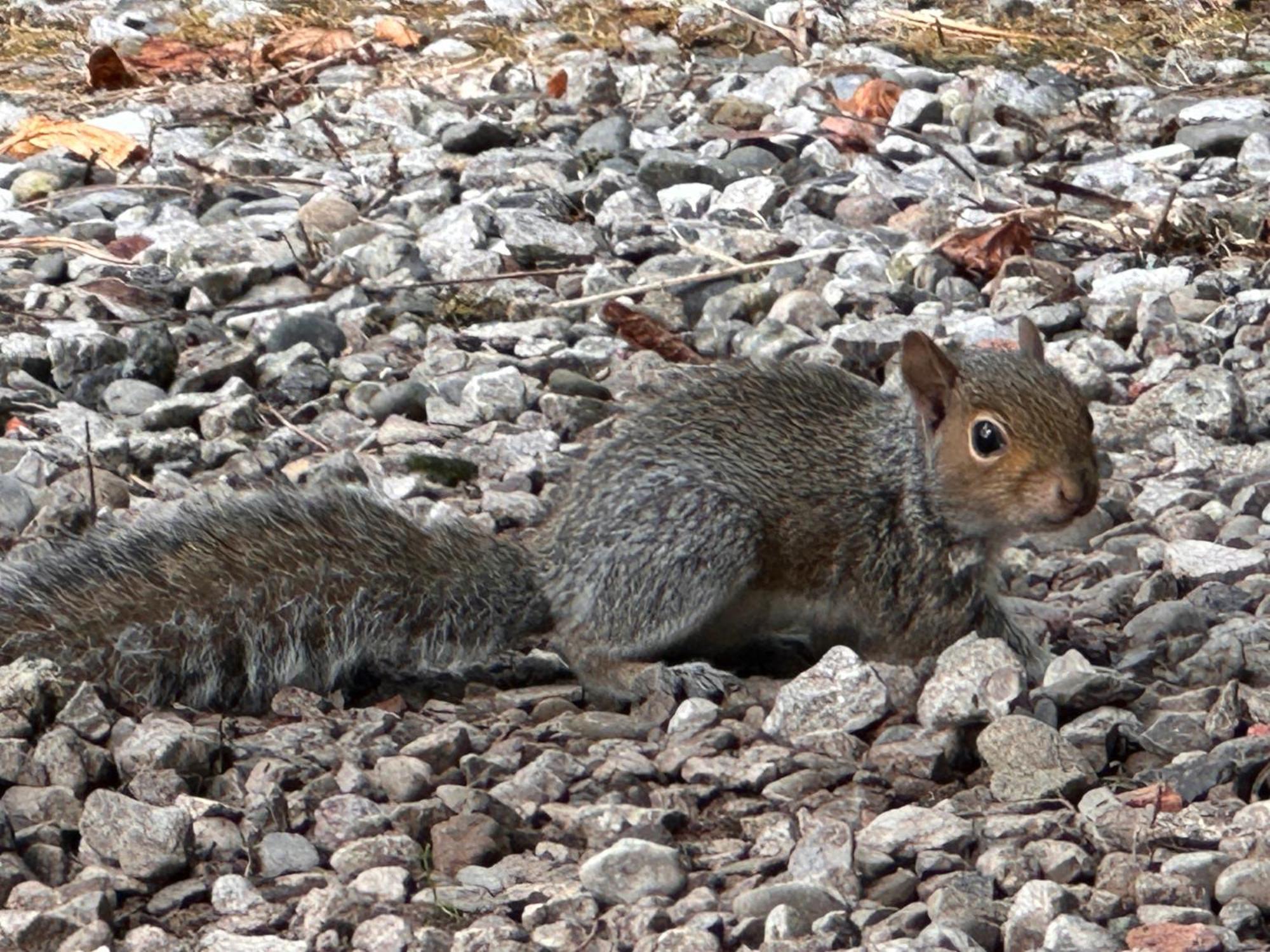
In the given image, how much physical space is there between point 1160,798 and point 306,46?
4690 mm

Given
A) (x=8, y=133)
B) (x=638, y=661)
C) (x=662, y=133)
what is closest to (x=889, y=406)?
(x=638, y=661)

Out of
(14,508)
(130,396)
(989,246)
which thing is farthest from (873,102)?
(14,508)

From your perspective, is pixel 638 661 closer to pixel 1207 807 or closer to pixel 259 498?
pixel 259 498

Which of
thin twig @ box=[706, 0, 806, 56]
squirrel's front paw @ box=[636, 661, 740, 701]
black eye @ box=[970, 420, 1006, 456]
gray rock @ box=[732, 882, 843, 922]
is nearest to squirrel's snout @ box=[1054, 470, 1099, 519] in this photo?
black eye @ box=[970, 420, 1006, 456]

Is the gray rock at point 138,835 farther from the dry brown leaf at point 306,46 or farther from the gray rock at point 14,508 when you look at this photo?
the dry brown leaf at point 306,46

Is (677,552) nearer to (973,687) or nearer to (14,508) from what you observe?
(973,687)

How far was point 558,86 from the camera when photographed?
253 inches

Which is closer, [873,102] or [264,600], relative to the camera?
[264,600]

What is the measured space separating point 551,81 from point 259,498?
3191 mm

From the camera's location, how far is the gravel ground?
2717mm

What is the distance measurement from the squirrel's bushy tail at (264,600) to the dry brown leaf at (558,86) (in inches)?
120

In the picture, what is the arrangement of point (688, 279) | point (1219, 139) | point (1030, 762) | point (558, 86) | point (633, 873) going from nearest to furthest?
point (633, 873) < point (1030, 762) < point (688, 279) < point (1219, 139) < point (558, 86)

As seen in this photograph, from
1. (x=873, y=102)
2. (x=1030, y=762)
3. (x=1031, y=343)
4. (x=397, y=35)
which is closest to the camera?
(x=1030, y=762)

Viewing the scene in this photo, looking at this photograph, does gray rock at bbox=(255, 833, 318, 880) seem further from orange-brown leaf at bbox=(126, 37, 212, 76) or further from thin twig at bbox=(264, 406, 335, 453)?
orange-brown leaf at bbox=(126, 37, 212, 76)
